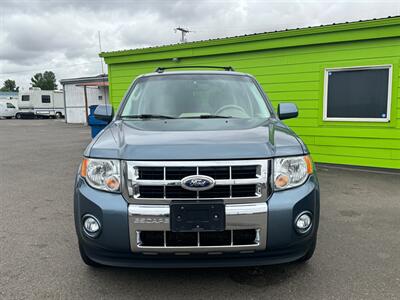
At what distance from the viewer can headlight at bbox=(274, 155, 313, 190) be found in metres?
2.54

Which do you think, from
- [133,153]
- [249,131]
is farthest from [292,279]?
[133,153]

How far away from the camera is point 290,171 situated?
8.54 ft

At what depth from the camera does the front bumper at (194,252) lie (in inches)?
96.3

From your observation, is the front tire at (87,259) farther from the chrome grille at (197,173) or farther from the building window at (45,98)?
the building window at (45,98)

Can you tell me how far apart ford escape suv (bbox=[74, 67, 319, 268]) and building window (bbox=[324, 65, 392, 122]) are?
5438 millimetres

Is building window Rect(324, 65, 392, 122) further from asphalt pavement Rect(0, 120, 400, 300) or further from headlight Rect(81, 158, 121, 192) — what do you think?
headlight Rect(81, 158, 121, 192)

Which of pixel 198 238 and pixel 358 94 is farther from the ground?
pixel 358 94

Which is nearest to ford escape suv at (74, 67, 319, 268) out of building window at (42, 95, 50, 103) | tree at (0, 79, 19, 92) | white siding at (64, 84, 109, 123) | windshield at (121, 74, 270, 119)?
windshield at (121, 74, 270, 119)

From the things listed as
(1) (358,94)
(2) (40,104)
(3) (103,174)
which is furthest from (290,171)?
(2) (40,104)

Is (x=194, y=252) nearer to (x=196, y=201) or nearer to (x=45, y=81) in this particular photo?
(x=196, y=201)

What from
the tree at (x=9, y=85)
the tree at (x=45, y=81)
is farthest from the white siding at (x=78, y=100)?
the tree at (x=9, y=85)

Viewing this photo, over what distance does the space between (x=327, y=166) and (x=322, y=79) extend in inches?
75.3

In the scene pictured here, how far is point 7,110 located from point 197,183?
41.8 meters

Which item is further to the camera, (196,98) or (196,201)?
(196,98)
